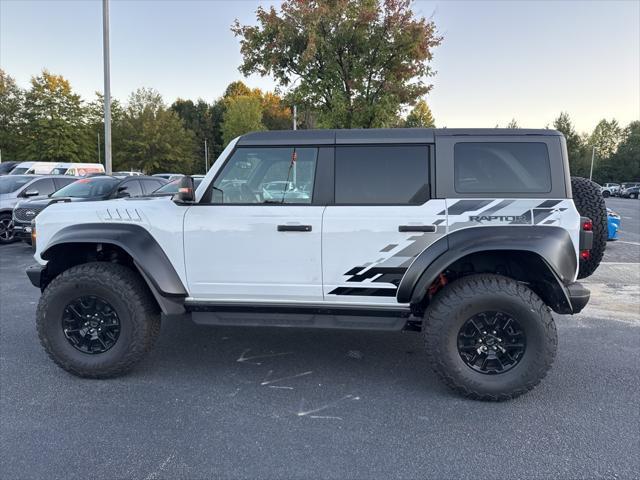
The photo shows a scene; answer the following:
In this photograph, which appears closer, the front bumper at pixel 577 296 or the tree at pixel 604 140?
the front bumper at pixel 577 296

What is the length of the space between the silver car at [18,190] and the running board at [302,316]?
30.4 feet

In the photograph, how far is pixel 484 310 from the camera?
325cm

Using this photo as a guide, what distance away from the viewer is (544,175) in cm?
332

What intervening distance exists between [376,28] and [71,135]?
40.6 m

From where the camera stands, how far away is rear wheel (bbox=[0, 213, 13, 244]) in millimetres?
10484

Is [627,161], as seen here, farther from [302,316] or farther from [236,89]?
[302,316]

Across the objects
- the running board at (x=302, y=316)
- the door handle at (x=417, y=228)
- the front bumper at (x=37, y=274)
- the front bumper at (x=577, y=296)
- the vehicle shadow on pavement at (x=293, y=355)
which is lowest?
the vehicle shadow on pavement at (x=293, y=355)

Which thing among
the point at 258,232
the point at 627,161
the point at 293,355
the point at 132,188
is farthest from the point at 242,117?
the point at 627,161

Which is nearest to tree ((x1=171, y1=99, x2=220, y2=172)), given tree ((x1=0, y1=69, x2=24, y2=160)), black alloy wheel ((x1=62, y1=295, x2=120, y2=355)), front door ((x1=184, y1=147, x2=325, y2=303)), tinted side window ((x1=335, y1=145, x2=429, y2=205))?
tree ((x1=0, y1=69, x2=24, y2=160))

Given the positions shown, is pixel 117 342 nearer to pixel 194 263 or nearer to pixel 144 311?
pixel 144 311

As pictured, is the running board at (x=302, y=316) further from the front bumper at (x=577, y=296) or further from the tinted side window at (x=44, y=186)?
the tinted side window at (x=44, y=186)

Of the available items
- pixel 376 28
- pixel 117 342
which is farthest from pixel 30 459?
pixel 376 28

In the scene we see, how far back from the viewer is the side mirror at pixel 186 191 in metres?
3.45

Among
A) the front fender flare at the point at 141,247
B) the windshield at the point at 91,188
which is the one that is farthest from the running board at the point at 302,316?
the windshield at the point at 91,188
